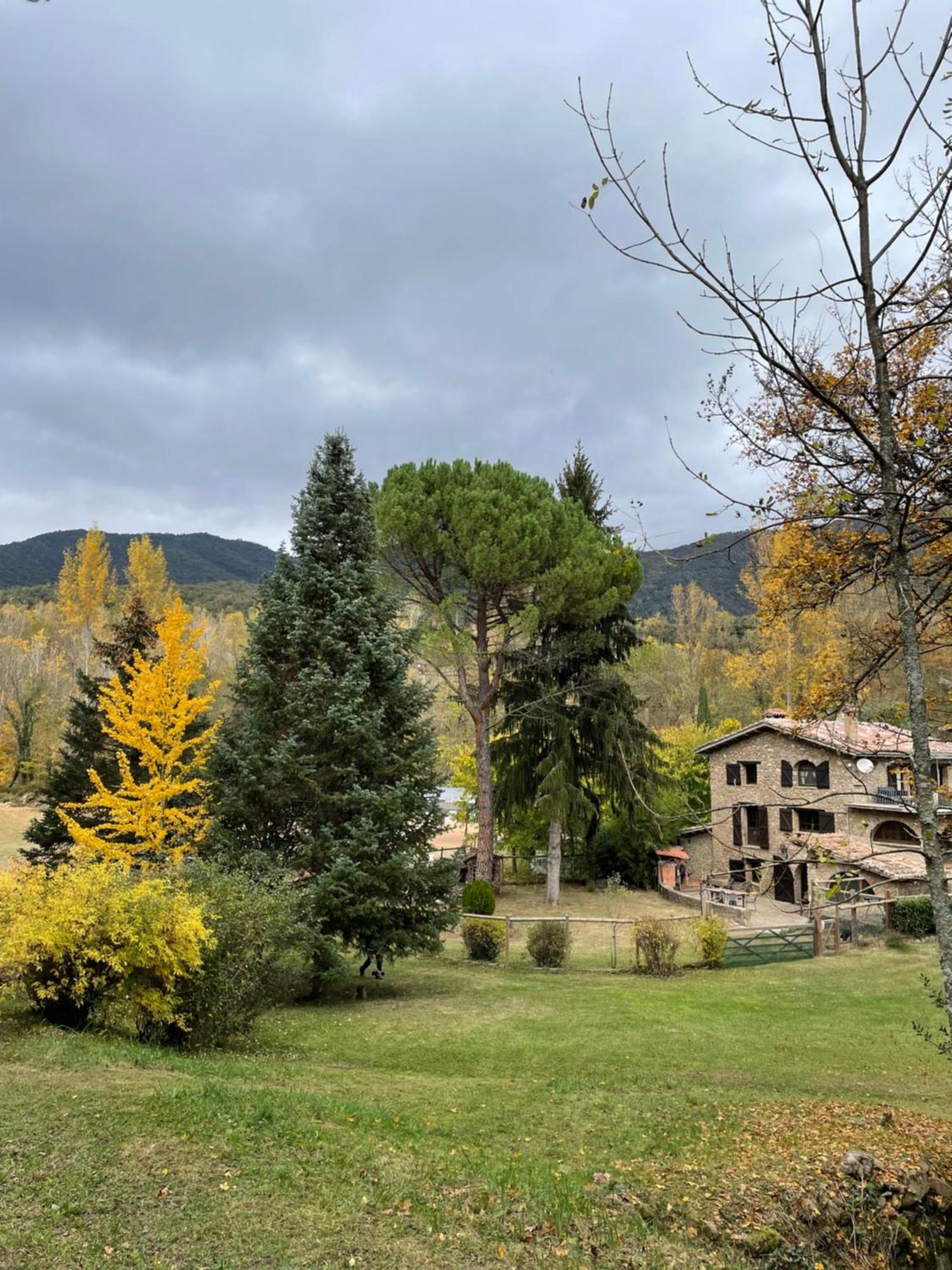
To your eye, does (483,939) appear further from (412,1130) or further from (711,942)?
(412,1130)

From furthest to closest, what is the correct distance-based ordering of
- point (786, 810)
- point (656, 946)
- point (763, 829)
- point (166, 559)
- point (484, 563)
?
point (166, 559), point (763, 829), point (786, 810), point (484, 563), point (656, 946)

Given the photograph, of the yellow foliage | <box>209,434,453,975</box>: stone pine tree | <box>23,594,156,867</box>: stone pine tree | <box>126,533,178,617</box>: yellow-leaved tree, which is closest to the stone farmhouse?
<box>209,434,453,975</box>: stone pine tree

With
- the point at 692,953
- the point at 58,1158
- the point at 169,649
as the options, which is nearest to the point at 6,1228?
the point at 58,1158

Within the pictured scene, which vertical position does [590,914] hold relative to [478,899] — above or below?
below

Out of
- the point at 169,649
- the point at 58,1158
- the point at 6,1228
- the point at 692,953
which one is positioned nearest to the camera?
the point at 6,1228

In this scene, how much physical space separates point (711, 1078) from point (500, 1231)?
538 cm

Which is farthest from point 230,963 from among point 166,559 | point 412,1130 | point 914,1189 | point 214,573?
point 214,573

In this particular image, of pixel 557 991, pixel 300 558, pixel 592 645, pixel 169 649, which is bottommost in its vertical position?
pixel 557 991

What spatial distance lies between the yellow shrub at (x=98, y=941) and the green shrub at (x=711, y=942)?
41.3 feet

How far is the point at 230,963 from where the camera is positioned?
9383mm

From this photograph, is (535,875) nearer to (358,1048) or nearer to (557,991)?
(557,991)

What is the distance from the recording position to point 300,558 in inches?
597

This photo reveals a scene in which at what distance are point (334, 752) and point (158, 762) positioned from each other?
4.83 metres

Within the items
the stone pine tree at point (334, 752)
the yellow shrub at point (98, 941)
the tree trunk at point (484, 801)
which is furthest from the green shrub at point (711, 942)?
the yellow shrub at point (98, 941)
